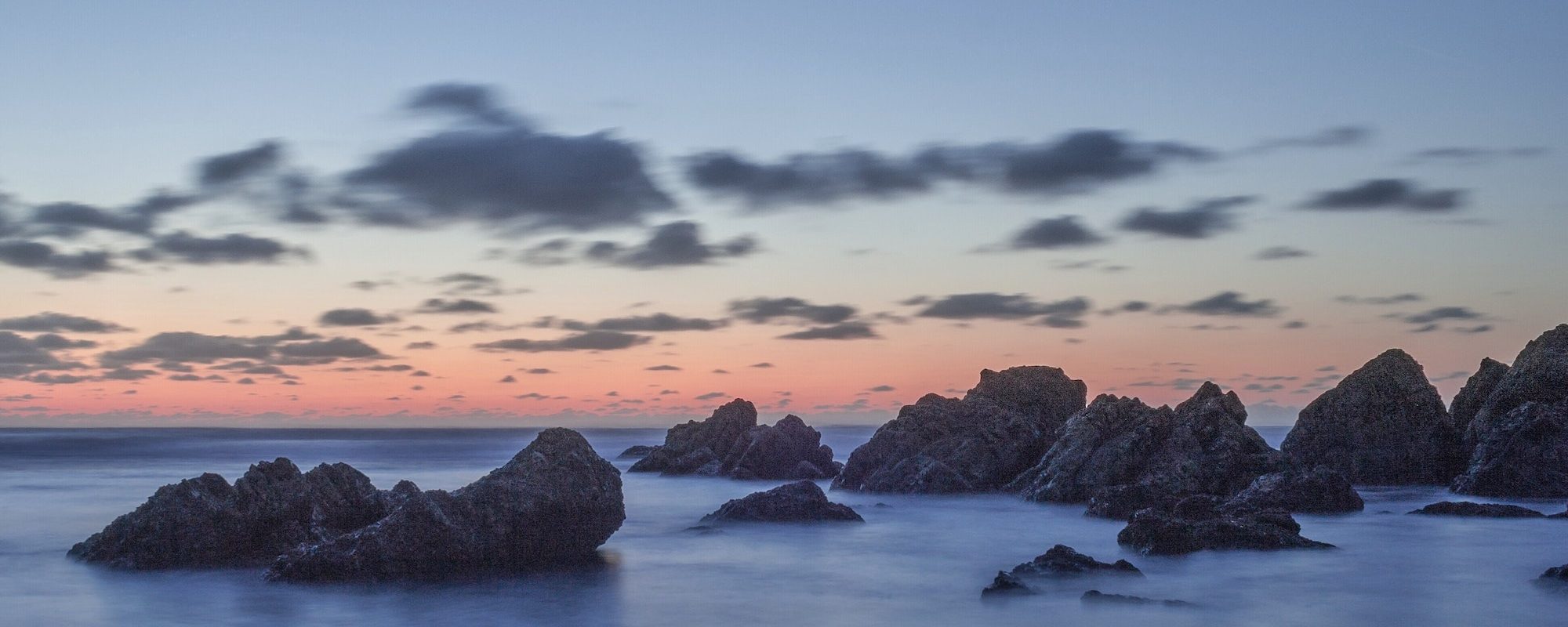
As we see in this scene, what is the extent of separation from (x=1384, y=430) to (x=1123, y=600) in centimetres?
2578

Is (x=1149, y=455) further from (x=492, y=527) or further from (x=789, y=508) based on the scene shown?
(x=492, y=527)

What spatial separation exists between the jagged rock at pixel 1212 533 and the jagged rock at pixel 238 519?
513 inches

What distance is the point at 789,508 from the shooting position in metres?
27.4

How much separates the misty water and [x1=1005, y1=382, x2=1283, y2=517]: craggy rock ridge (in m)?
2.46

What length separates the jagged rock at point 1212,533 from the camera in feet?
Answer: 67.5

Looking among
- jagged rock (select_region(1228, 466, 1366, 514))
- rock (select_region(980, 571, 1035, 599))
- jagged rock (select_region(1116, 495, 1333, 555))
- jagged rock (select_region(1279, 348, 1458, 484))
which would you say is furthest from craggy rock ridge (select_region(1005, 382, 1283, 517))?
rock (select_region(980, 571, 1035, 599))

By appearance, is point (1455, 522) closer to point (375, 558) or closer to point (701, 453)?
point (375, 558)

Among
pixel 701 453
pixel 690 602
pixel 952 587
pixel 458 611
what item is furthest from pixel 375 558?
pixel 701 453

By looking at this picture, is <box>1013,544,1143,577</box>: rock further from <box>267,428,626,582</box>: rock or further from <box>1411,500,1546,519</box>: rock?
<box>1411,500,1546,519</box>: rock

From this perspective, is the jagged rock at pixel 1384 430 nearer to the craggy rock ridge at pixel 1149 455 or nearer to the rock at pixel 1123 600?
the craggy rock ridge at pixel 1149 455

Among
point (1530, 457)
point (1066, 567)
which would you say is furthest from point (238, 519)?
point (1530, 457)

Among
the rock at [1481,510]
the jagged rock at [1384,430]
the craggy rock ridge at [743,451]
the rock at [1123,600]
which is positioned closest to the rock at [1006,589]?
the rock at [1123,600]

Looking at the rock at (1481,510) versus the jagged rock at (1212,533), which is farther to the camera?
the rock at (1481,510)

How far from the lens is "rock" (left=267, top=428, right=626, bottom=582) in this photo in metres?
17.3
